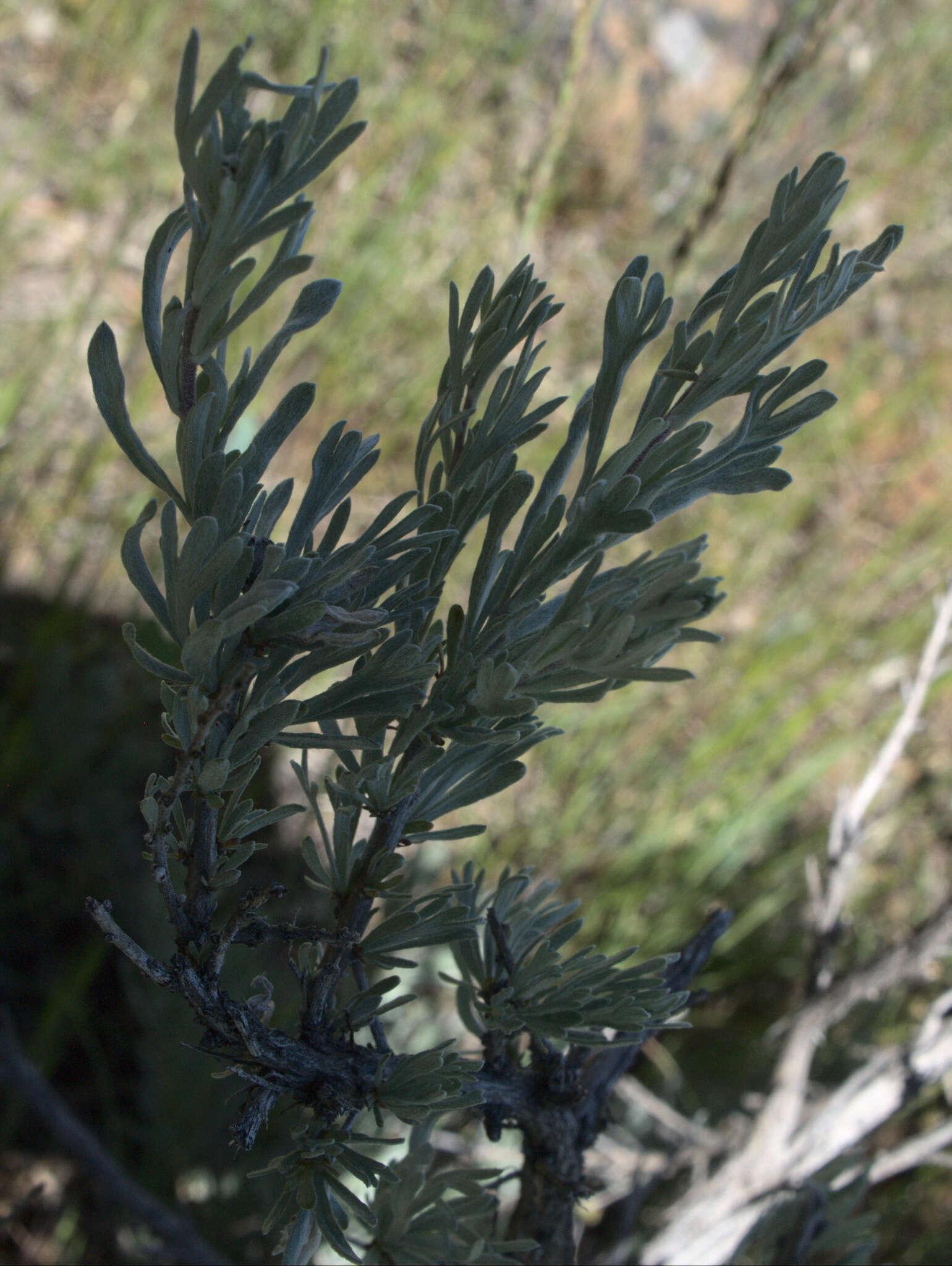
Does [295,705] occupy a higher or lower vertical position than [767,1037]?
higher

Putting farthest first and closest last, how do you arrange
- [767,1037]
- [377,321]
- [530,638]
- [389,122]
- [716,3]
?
1. [716,3]
2. [389,122]
3. [377,321]
4. [767,1037]
5. [530,638]

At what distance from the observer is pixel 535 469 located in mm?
2416

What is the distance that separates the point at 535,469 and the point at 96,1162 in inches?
67.0

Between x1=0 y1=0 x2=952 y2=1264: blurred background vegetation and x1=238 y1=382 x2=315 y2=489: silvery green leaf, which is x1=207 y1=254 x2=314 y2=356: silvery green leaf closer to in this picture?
x1=238 y1=382 x2=315 y2=489: silvery green leaf

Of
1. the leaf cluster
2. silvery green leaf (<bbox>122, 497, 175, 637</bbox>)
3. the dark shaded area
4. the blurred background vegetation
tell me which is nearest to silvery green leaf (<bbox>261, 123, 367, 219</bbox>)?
the leaf cluster

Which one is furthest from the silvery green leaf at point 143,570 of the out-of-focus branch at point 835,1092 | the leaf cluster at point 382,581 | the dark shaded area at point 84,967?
the dark shaded area at point 84,967

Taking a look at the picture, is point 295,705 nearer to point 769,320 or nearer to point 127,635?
point 127,635

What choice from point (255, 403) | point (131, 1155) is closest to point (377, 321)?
point (255, 403)

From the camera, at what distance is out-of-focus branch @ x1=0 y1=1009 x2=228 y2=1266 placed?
103 centimetres

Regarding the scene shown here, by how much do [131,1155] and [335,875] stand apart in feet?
5.04

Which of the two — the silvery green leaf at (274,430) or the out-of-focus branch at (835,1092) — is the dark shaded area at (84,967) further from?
the silvery green leaf at (274,430)

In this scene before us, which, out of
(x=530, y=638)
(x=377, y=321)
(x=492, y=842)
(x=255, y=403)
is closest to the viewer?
(x=530, y=638)

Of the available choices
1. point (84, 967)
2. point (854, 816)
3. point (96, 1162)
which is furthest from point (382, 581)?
point (84, 967)

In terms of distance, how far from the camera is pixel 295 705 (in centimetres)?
46
